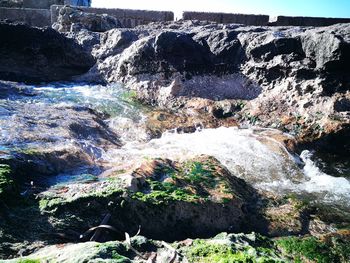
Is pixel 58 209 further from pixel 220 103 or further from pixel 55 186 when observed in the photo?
pixel 220 103

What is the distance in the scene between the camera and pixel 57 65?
11.5 meters

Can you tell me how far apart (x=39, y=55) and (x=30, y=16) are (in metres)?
5.44

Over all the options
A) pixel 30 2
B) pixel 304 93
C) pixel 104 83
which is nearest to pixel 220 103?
pixel 304 93

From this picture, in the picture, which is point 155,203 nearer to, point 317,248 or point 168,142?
point 317,248

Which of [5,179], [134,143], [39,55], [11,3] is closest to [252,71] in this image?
[134,143]

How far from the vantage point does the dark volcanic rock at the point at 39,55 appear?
36.5 ft

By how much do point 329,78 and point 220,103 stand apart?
2.51m

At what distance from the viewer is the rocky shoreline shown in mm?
3006

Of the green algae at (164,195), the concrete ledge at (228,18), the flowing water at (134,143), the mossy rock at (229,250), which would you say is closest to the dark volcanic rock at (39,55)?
the flowing water at (134,143)

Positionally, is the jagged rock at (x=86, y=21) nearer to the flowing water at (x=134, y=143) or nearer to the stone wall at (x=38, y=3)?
the stone wall at (x=38, y=3)

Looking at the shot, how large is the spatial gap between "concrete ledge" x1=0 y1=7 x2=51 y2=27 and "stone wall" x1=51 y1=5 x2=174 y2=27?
877 millimetres

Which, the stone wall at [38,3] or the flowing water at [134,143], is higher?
the stone wall at [38,3]

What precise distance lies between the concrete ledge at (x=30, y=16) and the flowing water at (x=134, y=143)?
822cm

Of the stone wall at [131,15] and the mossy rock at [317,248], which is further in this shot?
the stone wall at [131,15]
